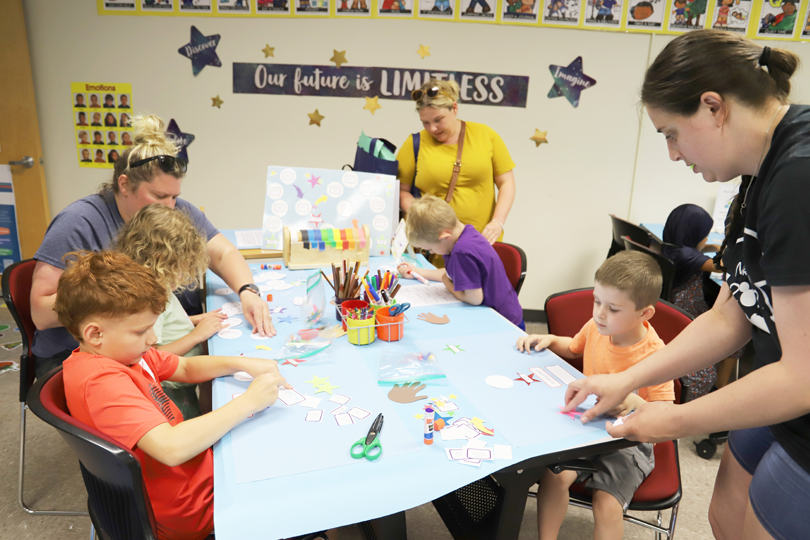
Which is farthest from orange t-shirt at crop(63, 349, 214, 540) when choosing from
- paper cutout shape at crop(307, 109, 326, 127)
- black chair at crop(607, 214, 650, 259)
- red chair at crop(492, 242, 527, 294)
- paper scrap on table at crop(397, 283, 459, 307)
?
paper cutout shape at crop(307, 109, 326, 127)

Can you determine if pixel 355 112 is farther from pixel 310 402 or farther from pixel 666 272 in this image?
pixel 310 402

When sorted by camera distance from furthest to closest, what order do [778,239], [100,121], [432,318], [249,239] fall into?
[100,121]
[249,239]
[432,318]
[778,239]

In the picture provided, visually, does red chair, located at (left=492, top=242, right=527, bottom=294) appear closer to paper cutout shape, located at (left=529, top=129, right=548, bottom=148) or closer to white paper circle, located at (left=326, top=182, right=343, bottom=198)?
white paper circle, located at (left=326, top=182, right=343, bottom=198)

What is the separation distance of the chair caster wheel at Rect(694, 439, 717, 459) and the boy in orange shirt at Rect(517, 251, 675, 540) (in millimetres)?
1192

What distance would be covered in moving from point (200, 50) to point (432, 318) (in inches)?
111

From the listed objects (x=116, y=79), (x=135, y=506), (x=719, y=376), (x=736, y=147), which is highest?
(x=116, y=79)

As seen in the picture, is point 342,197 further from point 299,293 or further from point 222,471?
point 222,471

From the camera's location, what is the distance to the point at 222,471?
962 millimetres

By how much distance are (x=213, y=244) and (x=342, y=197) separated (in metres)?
0.70

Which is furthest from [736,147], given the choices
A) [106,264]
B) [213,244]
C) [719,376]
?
[719,376]

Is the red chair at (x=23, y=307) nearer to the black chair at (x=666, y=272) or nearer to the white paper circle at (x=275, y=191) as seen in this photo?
the white paper circle at (x=275, y=191)

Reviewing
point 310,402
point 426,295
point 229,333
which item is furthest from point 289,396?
point 426,295

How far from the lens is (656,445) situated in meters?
1.52

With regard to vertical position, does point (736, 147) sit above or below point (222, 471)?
above
